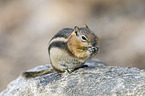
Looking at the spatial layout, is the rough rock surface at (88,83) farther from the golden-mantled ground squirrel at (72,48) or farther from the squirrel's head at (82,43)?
the squirrel's head at (82,43)

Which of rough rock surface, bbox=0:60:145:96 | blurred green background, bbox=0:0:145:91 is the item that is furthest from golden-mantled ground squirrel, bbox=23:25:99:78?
blurred green background, bbox=0:0:145:91

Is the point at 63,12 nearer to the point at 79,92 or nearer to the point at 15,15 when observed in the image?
the point at 15,15

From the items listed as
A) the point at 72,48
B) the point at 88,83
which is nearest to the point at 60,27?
the point at 72,48

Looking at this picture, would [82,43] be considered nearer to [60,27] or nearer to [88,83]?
[88,83]

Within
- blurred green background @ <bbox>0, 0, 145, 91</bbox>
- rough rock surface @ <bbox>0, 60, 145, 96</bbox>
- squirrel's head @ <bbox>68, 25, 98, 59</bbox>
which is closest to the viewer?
rough rock surface @ <bbox>0, 60, 145, 96</bbox>

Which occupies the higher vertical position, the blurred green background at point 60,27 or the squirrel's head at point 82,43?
the blurred green background at point 60,27

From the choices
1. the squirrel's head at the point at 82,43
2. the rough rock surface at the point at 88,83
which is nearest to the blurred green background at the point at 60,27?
the rough rock surface at the point at 88,83

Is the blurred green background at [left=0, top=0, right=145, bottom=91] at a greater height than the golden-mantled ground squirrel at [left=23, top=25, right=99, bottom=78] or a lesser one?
greater

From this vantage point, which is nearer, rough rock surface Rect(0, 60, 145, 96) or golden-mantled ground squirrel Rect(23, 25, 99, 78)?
rough rock surface Rect(0, 60, 145, 96)

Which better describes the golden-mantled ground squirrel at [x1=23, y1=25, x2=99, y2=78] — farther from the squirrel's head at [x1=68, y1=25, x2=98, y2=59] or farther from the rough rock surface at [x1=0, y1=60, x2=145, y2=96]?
the rough rock surface at [x1=0, y1=60, x2=145, y2=96]
